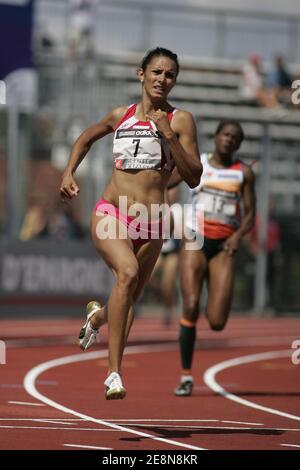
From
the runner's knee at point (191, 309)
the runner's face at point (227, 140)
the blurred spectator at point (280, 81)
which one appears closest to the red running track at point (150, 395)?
the runner's knee at point (191, 309)

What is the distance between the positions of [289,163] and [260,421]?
15170 millimetres

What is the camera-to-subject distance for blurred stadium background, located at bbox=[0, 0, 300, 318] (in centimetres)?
2256

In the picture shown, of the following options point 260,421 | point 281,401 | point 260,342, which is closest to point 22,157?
point 260,342

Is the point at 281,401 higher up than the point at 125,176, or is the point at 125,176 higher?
the point at 125,176

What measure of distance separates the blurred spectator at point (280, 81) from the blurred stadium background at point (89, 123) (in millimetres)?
381

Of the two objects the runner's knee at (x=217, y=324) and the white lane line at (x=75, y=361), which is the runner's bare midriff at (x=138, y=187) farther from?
the runner's knee at (x=217, y=324)

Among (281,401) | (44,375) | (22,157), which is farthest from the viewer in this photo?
(22,157)

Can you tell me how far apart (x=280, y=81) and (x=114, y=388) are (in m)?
22.3

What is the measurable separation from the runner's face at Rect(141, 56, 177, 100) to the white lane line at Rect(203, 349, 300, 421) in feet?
9.13

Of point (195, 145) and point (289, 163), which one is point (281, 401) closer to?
point (195, 145)

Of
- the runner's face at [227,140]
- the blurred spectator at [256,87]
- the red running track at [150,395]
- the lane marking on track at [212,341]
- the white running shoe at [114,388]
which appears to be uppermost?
the blurred spectator at [256,87]

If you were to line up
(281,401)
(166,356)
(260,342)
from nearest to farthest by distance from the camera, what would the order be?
1. (281,401)
2. (166,356)
3. (260,342)

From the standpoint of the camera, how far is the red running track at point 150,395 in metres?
8.88
